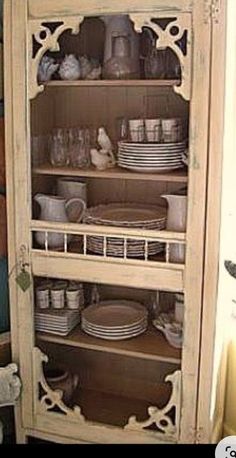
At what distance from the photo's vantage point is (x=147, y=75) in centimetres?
167

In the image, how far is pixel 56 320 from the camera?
1.88m

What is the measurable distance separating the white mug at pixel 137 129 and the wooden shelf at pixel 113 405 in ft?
2.41

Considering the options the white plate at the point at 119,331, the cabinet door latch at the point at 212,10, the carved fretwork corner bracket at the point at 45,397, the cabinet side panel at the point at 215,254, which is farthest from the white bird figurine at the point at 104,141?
the carved fretwork corner bracket at the point at 45,397

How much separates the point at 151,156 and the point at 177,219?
194 mm

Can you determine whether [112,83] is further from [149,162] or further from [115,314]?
[115,314]

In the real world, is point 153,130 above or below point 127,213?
above

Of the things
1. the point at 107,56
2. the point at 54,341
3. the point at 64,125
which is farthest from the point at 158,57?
the point at 54,341

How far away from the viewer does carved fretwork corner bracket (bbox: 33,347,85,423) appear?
73.8 inches

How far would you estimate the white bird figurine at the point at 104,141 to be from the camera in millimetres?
1772

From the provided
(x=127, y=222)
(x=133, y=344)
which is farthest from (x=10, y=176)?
(x=133, y=344)

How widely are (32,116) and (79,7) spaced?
1.11ft

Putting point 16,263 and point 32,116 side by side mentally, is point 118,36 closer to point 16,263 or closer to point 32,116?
point 32,116

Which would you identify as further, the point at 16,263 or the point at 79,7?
the point at 16,263

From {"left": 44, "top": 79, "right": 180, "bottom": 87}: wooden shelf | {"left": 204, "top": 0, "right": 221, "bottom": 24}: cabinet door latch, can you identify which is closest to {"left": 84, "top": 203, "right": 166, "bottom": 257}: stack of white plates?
{"left": 44, "top": 79, "right": 180, "bottom": 87}: wooden shelf
